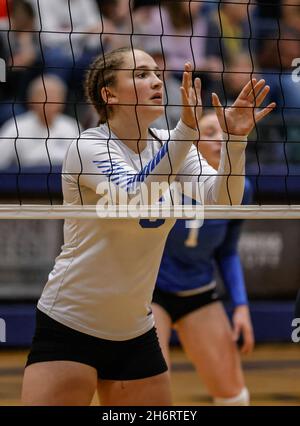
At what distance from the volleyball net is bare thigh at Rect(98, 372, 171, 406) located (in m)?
3.46

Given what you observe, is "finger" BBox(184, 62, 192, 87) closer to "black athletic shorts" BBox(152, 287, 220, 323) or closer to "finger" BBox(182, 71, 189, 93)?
"finger" BBox(182, 71, 189, 93)

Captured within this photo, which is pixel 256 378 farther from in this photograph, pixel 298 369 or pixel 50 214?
pixel 50 214

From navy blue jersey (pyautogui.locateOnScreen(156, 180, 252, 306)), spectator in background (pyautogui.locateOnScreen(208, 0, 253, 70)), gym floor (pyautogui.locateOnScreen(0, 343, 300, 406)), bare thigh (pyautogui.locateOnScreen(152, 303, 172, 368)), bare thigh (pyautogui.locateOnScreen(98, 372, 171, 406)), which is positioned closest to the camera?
bare thigh (pyautogui.locateOnScreen(98, 372, 171, 406))

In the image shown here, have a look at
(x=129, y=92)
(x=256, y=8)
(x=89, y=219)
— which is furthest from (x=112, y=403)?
(x=256, y=8)

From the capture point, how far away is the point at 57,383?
3404 mm

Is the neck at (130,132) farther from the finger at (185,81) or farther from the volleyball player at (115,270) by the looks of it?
the finger at (185,81)

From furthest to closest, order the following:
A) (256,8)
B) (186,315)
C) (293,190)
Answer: (256,8) → (293,190) → (186,315)

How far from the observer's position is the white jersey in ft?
11.4

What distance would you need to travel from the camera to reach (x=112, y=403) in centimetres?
357

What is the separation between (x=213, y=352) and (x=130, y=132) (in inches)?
67.2

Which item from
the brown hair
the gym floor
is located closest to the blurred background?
the gym floor

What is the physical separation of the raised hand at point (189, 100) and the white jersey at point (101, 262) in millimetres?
34

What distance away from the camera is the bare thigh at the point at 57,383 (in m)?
3.40

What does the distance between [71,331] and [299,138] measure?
444 centimetres
